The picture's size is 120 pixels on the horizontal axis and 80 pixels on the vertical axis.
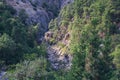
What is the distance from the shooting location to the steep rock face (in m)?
97.1

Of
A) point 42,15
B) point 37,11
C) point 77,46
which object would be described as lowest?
point 42,15

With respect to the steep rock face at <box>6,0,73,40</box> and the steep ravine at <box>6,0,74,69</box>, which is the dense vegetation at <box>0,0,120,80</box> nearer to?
the steep ravine at <box>6,0,74,69</box>

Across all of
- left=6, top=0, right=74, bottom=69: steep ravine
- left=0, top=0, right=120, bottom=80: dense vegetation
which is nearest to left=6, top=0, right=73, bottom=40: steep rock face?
left=6, top=0, right=74, bottom=69: steep ravine

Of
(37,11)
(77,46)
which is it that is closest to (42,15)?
(37,11)

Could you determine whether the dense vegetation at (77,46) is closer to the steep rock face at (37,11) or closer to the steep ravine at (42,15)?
the steep ravine at (42,15)

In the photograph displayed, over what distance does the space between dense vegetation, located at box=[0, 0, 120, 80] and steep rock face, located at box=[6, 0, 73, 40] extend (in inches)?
176

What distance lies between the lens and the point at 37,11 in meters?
107

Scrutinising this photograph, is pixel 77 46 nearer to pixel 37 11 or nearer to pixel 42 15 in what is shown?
pixel 37 11

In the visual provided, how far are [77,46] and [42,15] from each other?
219 feet

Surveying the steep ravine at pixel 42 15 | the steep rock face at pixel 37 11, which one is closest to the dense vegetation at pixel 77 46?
the steep ravine at pixel 42 15

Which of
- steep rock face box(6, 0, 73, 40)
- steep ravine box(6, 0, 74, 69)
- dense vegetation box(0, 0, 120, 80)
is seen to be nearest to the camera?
dense vegetation box(0, 0, 120, 80)

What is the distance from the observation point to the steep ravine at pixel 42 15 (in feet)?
263

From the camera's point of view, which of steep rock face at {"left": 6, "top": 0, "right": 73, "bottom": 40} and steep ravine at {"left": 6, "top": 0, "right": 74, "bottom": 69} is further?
steep rock face at {"left": 6, "top": 0, "right": 73, "bottom": 40}

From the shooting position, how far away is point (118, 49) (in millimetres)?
51062
